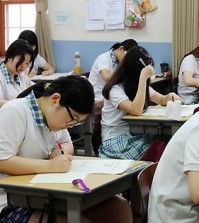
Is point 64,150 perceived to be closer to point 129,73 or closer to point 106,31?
point 129,73

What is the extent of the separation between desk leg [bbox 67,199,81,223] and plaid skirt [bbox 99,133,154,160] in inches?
54.8

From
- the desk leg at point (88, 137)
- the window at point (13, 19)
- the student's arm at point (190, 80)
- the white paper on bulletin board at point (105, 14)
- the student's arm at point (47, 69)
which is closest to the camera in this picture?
the desk leg at point (88, 137)

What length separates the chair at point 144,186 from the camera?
191 cm

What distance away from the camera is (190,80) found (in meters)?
4.88

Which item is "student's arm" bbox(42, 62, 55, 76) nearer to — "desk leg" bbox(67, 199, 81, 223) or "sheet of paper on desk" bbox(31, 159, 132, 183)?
"sheet of paper on desk" bbox(31, 159, 132, 183)

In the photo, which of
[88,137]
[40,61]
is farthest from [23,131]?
[40,61]

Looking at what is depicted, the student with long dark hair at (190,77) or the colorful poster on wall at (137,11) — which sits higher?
the colorful poster on wall at (137,11)

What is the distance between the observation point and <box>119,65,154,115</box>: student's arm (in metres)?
3.28

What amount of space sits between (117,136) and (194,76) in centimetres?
193

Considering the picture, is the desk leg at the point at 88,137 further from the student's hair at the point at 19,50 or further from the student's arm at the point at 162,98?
the student's hair at the point at 19,50

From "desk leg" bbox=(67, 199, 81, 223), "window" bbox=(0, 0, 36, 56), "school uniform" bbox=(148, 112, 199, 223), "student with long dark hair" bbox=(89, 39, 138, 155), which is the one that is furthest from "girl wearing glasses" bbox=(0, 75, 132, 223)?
"window" bbox=(0, 0, 36, 56)

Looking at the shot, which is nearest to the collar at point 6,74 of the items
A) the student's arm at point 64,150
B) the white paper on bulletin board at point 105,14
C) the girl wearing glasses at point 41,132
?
the student's arm at point 64,150

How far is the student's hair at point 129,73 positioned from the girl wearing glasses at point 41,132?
3.91 feet

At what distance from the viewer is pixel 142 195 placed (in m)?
1.91
